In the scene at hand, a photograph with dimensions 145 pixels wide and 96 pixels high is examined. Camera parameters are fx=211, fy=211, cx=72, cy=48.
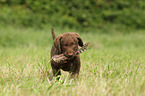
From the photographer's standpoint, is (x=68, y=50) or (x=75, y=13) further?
(x=75, y=13)

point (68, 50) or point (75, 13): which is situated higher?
point (75, 13)

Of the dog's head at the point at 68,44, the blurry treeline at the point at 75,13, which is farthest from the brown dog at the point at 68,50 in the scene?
the blurry treeline at the point at 75,13

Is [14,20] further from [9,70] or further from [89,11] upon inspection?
[9,70]

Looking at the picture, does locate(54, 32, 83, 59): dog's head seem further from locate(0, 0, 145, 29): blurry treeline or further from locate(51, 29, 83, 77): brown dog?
locate(0, 0, 145, 29): blurry treeline

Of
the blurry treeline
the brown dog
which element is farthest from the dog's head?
the blurry treeline

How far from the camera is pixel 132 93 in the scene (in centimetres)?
254

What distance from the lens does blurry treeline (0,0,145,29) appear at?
40.3 ft

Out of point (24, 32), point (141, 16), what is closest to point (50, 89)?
point (24, 32)

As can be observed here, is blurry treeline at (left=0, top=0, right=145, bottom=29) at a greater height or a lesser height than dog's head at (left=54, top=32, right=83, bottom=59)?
greater

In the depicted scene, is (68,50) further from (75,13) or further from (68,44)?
(75,13)

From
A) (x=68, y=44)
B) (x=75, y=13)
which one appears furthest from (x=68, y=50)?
(x=75, y=13)

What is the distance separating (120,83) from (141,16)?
42.2ft

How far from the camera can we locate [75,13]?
13859 millimetres

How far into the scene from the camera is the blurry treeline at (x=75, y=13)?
1229 centimetres
